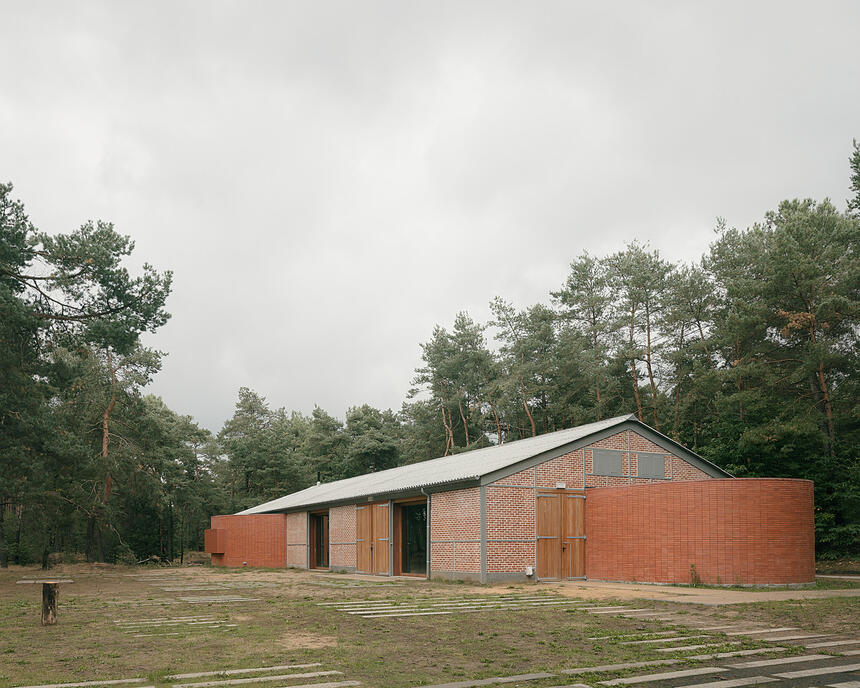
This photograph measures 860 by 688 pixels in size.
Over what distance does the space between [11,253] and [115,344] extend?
13.3 ft

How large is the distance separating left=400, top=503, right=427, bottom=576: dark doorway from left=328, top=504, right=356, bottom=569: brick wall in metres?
3.24

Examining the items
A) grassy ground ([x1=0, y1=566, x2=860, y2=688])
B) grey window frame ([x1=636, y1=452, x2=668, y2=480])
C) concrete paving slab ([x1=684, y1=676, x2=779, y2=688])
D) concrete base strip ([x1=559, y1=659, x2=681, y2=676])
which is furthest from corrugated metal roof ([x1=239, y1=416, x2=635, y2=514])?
concrete paving slab ([x1=684, y1=676, x2=779, y2=688])

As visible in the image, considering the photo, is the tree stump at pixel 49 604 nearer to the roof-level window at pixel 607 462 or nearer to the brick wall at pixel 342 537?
the roof-level window at pixel 607 462

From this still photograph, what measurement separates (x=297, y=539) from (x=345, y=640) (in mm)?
25907

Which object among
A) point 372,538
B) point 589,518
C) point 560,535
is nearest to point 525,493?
point 560,535

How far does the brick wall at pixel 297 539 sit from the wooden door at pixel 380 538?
8.06 m

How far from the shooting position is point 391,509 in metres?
25.2

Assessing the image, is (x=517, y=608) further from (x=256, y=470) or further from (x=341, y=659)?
(x=256, y=470)

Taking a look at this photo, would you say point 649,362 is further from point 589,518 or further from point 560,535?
point 560,535

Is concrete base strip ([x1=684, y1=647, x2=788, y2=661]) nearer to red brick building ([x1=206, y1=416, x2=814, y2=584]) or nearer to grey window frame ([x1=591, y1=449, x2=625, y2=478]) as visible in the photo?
red brick building ([x1=206, y1=416, x2=814, y2=584])

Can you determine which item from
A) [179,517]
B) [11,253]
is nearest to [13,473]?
[11,253]

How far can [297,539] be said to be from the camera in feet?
113

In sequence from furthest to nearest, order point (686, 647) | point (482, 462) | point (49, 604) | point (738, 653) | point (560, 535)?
point (482, 462), point (560, 535), point (49, 604), point (686, 647), point (738, 653)

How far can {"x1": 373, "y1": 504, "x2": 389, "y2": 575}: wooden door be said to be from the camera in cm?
2533
